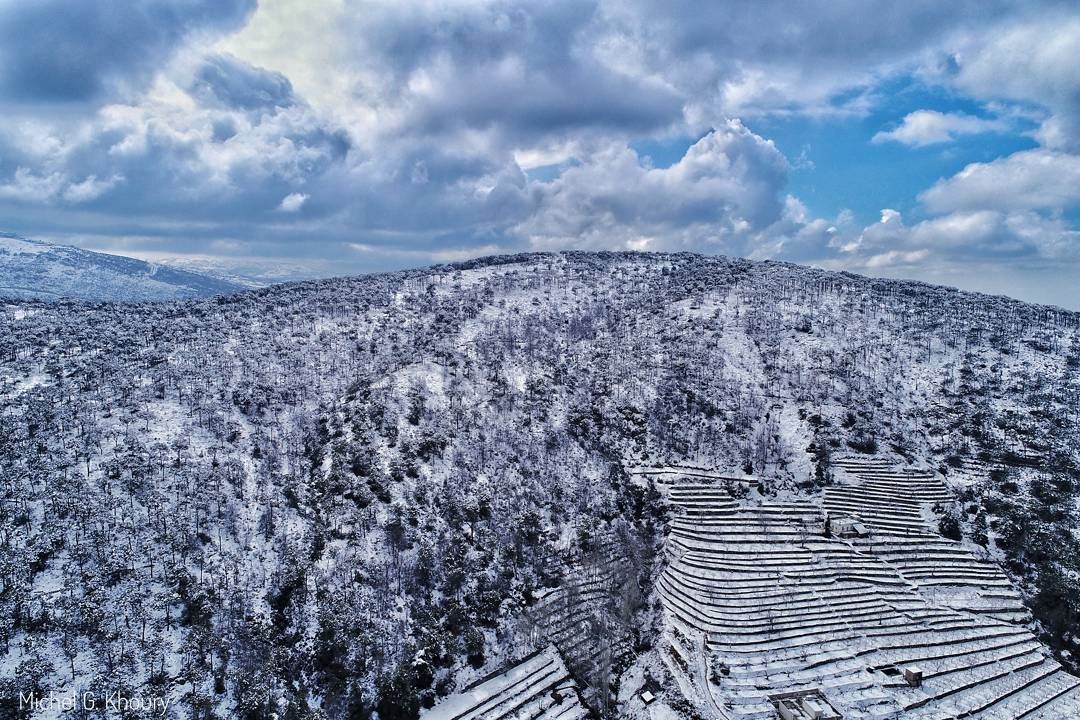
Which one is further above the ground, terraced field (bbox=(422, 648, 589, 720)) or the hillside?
the hillside

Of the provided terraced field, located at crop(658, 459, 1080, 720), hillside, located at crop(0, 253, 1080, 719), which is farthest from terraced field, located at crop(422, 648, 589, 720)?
terraced field, located at crop(658, 459, 1080, 720)

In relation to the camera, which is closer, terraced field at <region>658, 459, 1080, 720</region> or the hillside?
the hillside

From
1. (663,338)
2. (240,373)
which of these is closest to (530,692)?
(240,373)

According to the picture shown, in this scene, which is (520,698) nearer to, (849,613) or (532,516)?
(532,516)

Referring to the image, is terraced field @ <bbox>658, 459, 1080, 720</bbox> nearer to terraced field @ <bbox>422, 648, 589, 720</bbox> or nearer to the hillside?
the hillside

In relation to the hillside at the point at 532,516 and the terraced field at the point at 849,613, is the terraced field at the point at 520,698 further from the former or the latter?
the terraced field at the point at 849,613

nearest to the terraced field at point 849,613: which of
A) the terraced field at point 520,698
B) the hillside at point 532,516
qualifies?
the hillside at point 532,516
